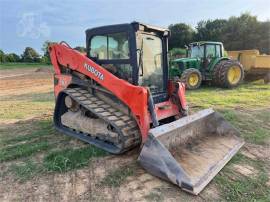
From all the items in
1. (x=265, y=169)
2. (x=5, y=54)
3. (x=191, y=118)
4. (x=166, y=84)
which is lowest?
(x=265, y=169)

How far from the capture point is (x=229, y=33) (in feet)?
119

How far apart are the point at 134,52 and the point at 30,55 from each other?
47010 mm

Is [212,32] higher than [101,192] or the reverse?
higher

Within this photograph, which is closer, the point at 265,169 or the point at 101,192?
the point at 101,192

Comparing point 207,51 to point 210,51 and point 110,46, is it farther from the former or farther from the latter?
point 110,46

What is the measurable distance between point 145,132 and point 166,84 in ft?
4.74

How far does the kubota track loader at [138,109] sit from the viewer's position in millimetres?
3709

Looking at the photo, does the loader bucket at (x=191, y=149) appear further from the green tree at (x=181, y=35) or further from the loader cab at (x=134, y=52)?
the green tree at (x=181, y=35)

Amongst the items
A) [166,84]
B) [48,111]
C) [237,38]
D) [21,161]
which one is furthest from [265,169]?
[237,38]

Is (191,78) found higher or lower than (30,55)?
lower

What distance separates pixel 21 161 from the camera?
4.20 meters

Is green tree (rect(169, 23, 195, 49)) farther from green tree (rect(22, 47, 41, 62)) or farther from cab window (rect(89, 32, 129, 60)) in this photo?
cab window (rect(89, 32, 129, 60))

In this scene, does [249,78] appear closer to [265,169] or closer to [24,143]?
[265,169]

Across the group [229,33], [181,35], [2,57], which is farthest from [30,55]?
[229,33]
